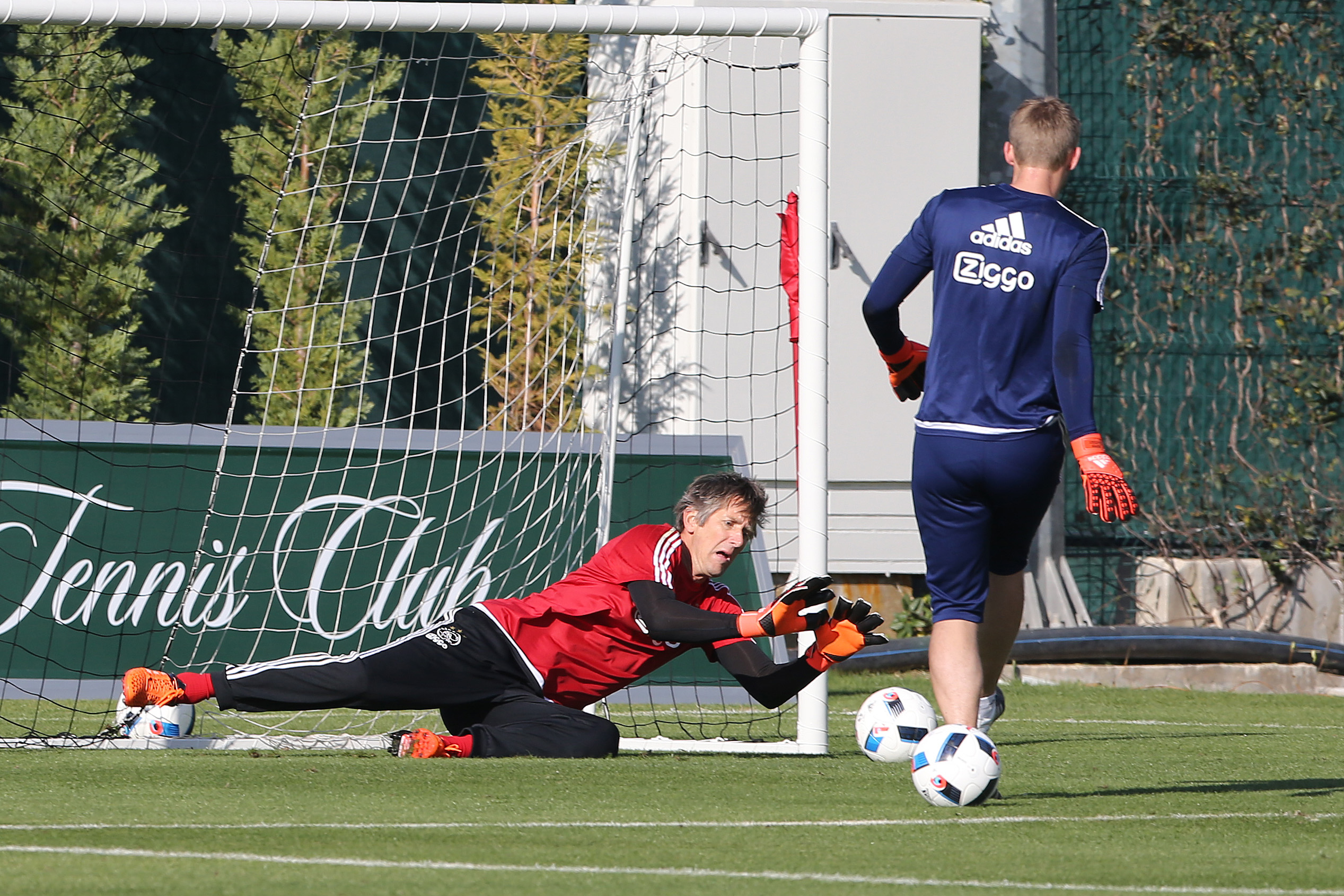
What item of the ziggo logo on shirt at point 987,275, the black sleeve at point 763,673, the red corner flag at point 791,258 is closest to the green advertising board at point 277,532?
the red corner flag at point 791,258

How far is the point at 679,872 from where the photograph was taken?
10.9 ft

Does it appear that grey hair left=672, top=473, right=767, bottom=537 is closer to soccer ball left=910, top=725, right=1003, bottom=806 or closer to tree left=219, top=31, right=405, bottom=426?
soccer ball left=910, top=725, right=1003, bottom=806

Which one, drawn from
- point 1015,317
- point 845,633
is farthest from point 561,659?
point 1015,317

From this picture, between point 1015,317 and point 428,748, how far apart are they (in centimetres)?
244

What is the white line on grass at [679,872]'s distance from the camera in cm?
321

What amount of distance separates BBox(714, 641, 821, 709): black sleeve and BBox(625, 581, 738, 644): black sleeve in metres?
0.20

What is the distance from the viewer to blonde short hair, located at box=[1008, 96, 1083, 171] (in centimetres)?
448

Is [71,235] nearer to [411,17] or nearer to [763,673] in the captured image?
[411,17]

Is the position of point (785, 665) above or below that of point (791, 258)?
below

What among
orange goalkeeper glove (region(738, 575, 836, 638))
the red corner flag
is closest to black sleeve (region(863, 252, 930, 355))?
orange goalkeeper glove (region(738, 575, 836, 638))

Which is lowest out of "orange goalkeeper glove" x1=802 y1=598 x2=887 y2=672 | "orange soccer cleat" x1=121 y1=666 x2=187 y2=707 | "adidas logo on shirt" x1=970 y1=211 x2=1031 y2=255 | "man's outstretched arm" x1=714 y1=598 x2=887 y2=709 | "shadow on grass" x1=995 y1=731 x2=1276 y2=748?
"shadow on grass" x1=995 y1=731 x2=1276 y2=748

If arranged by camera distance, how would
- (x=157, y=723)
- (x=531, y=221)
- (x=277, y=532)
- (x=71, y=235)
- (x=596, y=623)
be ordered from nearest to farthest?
(x=596, y=623) < (x=157, y=723) < (x=277, y=532) < (x=531, y=221) < (x=71, y=235)

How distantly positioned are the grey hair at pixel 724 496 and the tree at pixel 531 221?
431 centimetres

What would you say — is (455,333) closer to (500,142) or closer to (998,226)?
(500,142)
